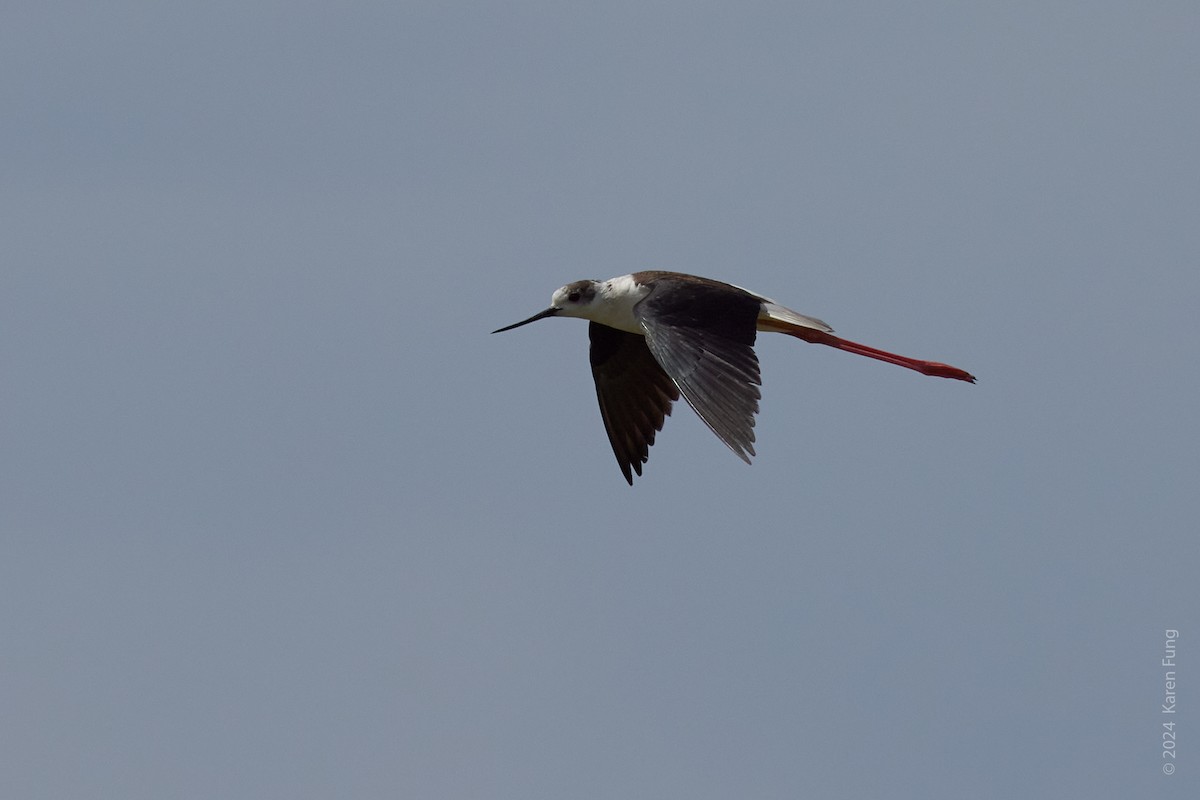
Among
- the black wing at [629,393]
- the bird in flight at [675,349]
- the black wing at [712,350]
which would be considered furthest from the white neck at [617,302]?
the black wing at [629,393]

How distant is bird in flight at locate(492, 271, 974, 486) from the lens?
39.4ft

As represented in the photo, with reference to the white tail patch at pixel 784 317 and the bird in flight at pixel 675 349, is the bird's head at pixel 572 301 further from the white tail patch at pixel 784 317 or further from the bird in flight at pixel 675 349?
the white tail patch at pixel 784 317

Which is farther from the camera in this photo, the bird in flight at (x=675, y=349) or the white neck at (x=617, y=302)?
the white neck at (x=617, y=302)

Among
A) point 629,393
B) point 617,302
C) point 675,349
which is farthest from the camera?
point 629,393

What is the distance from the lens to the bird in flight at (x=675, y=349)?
39.4 feet

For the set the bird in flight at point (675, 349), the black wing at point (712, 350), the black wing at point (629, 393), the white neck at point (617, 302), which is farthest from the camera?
the black wing at point (629, 393)

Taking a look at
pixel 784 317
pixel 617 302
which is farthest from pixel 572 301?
pixel 784 317

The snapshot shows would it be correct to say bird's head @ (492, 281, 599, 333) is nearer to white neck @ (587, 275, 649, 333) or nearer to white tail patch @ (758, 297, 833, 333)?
white neck @ (587, 275, 649, 333)

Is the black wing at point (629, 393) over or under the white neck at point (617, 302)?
under

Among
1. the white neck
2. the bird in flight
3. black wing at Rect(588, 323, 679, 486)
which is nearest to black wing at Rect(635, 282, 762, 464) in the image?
the bird in flight

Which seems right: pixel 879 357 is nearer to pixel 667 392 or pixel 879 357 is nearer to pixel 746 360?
pixel 667 392

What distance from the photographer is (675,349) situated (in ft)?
40.8

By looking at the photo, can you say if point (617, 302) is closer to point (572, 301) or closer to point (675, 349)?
point (572, 301)

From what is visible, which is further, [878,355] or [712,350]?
[878,355]
